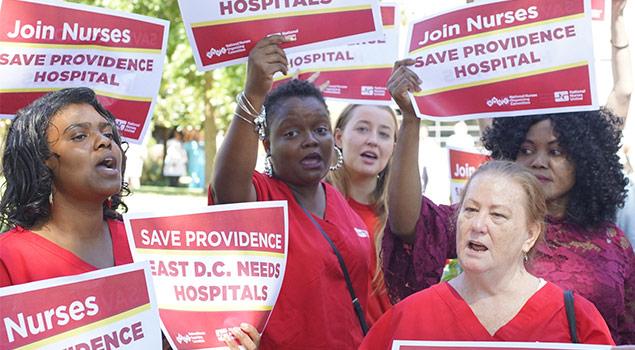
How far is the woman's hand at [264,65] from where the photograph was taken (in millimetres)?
2807

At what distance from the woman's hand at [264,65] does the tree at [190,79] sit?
1095cm

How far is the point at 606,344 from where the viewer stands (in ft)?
7.25

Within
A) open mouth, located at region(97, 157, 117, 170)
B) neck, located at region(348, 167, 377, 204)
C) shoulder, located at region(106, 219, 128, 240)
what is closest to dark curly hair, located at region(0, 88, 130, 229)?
open mouth, located at region(97, 157, 117, 170)

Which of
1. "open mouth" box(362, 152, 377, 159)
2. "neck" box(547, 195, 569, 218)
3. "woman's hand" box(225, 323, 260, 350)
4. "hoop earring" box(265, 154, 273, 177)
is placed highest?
"open mouth" box(362, 152, 377, 159)

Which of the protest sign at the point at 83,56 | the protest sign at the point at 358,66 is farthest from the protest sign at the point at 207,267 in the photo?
the protest sign at the point at 358,66

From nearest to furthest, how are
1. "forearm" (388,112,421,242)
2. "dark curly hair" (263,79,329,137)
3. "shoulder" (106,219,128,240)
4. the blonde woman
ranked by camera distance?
"shoulder" (106,219,128,240) < "forearm" (388,112,421,242) < "dark curly hair" (263,79,329,137) < the blonde woman

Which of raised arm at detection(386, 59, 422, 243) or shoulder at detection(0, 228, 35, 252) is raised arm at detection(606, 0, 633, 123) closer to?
raised arm at detection(386, 59, 422, 243)

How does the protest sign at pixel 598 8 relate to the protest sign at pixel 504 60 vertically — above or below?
above

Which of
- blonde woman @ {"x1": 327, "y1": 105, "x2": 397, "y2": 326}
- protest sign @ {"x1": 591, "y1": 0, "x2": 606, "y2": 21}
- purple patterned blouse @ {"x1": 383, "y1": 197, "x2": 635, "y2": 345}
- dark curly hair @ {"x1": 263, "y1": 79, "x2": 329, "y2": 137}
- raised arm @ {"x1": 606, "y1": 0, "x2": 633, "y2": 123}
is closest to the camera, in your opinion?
purple patterned blouse @ {"x1": 383, "y1": 197, "x2": 635, "y2": 345}

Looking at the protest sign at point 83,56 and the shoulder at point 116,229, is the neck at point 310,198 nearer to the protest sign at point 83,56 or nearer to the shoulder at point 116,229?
the shoulder at point 116,229

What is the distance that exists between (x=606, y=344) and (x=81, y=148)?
1751 millimetres

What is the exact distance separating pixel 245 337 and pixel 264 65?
1006 millimetres

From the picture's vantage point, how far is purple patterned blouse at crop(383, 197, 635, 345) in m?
2.84

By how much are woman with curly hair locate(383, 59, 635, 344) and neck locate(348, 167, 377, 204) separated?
821 mm
